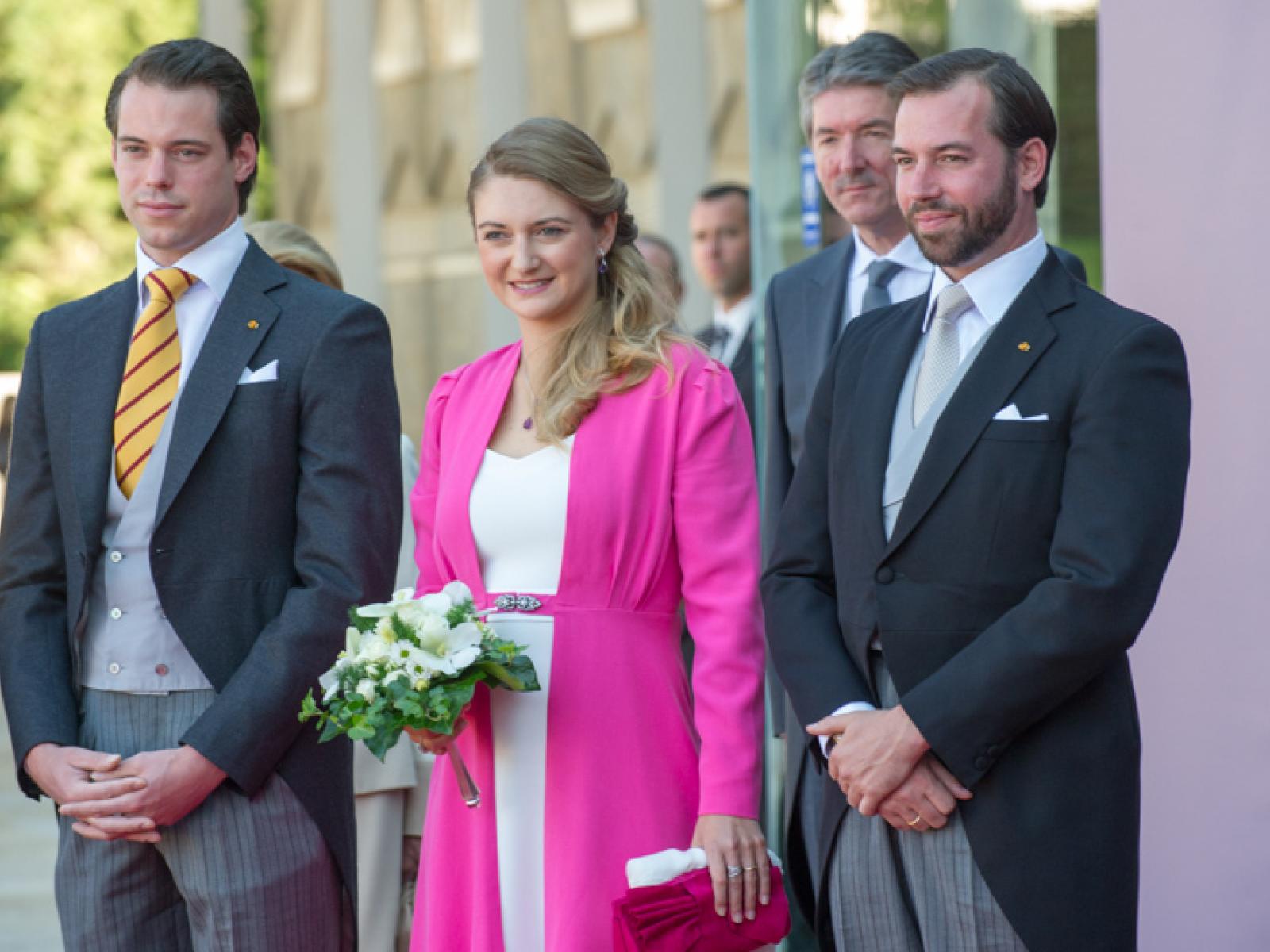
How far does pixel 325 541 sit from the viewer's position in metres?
3.55

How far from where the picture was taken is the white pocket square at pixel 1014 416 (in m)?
3.11

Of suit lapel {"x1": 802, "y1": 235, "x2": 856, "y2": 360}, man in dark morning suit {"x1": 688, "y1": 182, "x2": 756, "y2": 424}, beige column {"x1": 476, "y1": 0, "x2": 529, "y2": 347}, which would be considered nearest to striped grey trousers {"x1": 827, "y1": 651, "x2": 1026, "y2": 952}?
suit lapel {"x1": 802, "y1": 235, "x2": 856, "y2": 360}

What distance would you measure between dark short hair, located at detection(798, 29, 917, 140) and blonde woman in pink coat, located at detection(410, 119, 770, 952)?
1315 mm

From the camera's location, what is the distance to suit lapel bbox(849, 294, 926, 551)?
10.7 feet

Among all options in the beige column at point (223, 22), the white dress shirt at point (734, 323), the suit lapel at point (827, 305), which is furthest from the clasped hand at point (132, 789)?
the beige column at point (223, 22)

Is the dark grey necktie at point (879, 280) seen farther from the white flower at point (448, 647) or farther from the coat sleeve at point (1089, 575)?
the white flower at point (448, 647)

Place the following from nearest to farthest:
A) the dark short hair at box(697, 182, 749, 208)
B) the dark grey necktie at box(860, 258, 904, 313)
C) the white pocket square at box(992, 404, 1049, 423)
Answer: the white pocket square at box(992, 404, 1049, 423) → the dark grey necktie at box(860, 258, 904, 313) → the dark short hair at box(697, 182, 749, 208)

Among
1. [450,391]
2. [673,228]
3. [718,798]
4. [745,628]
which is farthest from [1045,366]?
[673,228]

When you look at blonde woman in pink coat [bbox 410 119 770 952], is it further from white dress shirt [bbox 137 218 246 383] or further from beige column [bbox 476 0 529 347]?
beige column [bbox 476 0 529 347]

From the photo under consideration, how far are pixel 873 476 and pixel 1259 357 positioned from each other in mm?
1180

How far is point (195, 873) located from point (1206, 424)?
2285 millimetres

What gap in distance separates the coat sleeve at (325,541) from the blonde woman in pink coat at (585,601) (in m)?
0.13

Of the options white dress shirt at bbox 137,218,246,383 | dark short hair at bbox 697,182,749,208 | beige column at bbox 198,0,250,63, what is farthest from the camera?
beige column at bbox 198,0,250,63

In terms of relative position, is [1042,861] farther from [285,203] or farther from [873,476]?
[285,203]
